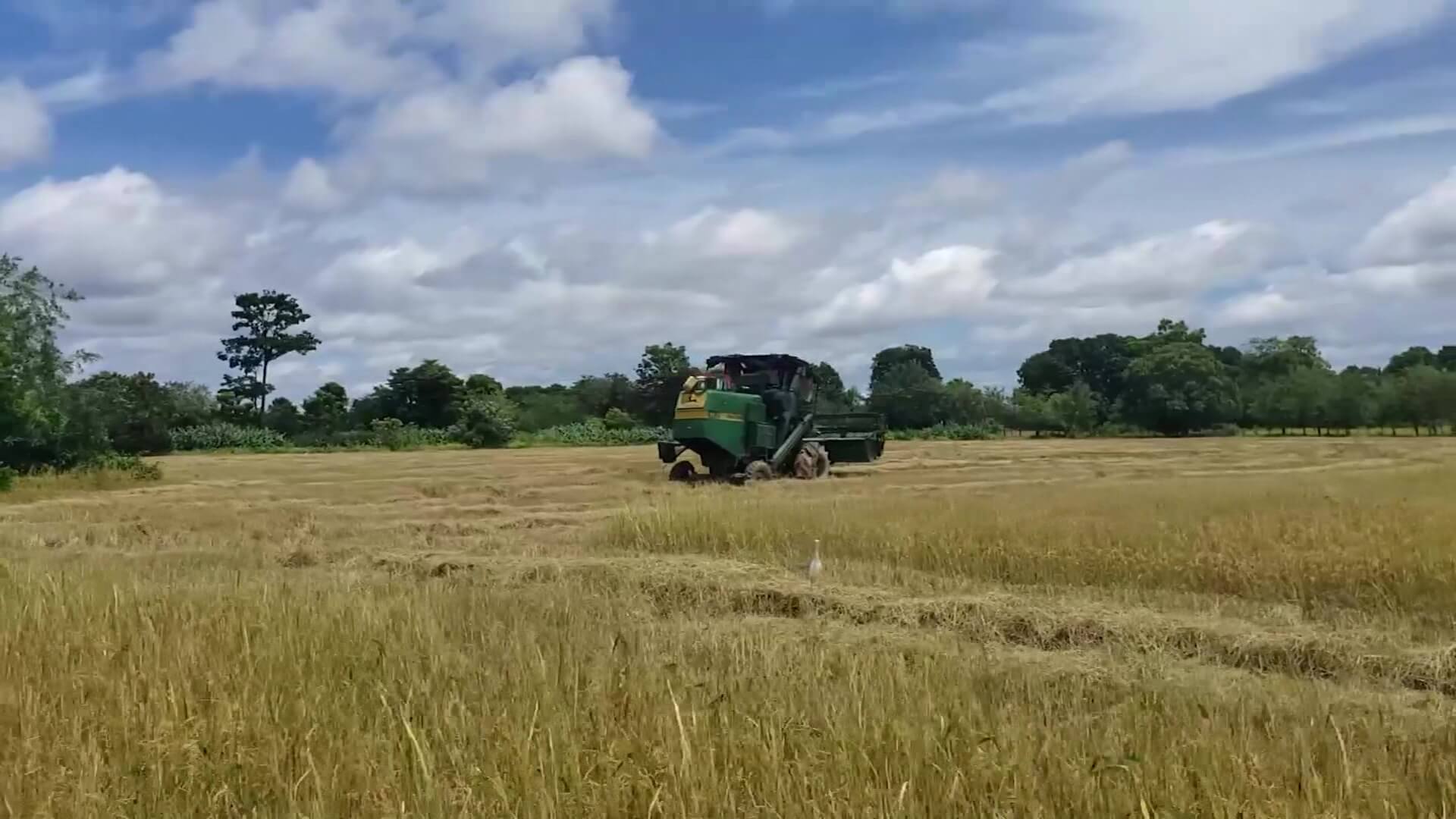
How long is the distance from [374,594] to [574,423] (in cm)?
4665

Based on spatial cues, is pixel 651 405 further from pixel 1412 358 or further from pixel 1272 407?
pixel 1412 358

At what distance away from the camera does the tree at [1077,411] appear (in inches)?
2264

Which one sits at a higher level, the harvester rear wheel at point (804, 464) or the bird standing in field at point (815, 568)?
the harvester rear wheel at point (804, 464)

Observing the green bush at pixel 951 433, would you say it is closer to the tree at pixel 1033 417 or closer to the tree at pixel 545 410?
the tree at pixel 1033 417

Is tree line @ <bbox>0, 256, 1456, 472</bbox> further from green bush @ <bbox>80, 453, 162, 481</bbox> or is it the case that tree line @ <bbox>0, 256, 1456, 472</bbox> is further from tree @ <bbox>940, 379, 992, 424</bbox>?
green bush @ <bbox>80, 453, 162, 481</bbox>

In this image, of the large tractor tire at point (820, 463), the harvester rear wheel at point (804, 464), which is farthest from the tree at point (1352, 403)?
the harvester rear wheel at point (804, 464)

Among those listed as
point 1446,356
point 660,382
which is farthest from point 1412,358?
point 660,382

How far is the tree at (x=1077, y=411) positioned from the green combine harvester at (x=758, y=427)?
123ft

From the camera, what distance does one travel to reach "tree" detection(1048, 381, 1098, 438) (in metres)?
57.5

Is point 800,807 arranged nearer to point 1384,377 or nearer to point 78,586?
point 78,586

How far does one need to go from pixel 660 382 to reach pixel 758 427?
123ft

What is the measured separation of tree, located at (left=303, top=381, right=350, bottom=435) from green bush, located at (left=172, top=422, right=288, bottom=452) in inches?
119

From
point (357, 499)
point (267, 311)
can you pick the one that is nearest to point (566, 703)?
point (357, 499)

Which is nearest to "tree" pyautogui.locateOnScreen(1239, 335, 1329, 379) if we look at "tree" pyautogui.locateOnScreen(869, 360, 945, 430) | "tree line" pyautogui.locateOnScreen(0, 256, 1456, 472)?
"tree line" pyautogui.locateOnScreen(0, 256, 1456, 472)
